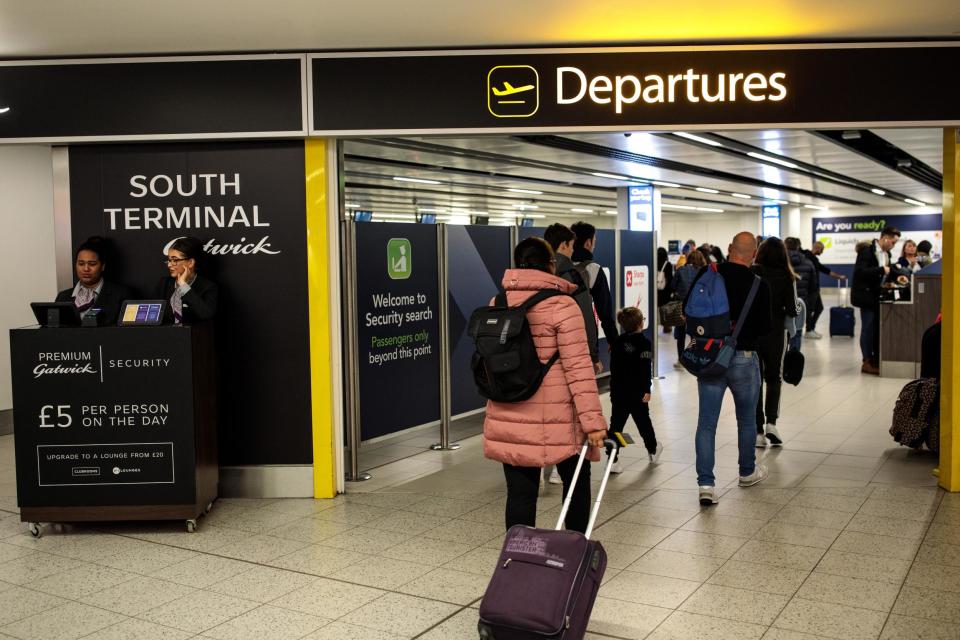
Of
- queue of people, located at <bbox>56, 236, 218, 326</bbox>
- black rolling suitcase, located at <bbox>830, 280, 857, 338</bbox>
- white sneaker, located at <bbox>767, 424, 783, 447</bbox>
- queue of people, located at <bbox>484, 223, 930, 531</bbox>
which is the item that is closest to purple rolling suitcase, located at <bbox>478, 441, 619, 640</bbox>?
queue of people, located at <bbox>484, 223, 930, 531</bbox>

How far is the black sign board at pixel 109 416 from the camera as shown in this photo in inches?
200

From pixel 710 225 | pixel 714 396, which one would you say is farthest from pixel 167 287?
pixel 710 225

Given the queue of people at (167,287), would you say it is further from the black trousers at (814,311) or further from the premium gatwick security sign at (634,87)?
the black trousers at (814,311)

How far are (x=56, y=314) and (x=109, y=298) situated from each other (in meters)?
0.49

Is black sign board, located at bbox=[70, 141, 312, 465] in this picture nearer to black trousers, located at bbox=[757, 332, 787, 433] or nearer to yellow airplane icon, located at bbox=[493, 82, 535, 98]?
yellow airplane icon, located at bbox=[493, 82, 535, 98]

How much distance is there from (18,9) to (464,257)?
410 cm

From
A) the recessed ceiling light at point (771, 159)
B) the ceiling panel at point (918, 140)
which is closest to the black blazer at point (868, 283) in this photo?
the ceiling panel at point (918, 140)

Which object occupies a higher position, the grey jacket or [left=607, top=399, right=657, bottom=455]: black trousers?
the grey jacket

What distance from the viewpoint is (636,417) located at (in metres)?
6.60

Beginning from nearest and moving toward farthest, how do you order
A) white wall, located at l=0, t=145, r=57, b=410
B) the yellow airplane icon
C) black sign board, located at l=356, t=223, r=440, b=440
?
1. the yellow airplane icon
2. black sign board, located at l=356, t=223, r=440, b=440
3. white wall, located at l=0, t=145, r=57, b=410

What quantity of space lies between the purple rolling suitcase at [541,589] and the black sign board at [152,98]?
131 inches

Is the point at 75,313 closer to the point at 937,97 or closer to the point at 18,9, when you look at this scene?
the point at 18,9

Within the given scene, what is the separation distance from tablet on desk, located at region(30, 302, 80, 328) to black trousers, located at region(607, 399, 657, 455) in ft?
11.5

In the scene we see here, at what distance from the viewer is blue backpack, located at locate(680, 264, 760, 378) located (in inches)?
215
